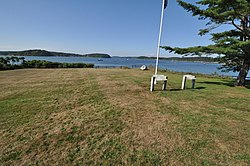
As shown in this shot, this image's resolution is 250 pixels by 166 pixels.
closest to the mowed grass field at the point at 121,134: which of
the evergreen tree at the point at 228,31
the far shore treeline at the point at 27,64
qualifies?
the evergreen tree at the point at 228,31

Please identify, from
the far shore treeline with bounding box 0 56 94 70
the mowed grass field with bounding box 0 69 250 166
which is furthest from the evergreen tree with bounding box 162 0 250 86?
the far shore treeline with bounding box 0 56 94 70

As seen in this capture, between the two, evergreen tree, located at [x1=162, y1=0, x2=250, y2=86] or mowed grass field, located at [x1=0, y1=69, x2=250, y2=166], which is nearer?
mowed grass field, located at [x1=0, y1=69, x2=250, y2=166]

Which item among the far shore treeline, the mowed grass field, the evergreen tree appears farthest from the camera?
the far shore treeline

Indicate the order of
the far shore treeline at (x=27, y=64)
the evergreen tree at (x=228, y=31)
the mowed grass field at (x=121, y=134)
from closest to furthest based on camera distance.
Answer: the mowed grass field at (x=121, y=134)
the evergreen tree at (x=228, y=31)
the far shore treeline at (x=27, y=64)

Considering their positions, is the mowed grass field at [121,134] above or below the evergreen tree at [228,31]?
below

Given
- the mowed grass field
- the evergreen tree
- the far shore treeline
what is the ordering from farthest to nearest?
the far shore treeline → the evergreen tree → the mowed grass field

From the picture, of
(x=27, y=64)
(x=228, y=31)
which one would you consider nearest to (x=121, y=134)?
(x=228, y=31)

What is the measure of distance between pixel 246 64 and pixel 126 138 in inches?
438

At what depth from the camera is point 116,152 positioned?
2494 millimetres

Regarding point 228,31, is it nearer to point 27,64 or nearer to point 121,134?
point 121,134

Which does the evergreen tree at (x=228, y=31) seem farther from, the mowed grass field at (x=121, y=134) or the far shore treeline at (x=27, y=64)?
the far shore treeline at (x=27, y=64)

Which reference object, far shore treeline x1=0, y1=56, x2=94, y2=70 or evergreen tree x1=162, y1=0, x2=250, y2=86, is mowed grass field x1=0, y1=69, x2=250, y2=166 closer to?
evergreen tree x1=162, y1=0, x2=250, y2=86

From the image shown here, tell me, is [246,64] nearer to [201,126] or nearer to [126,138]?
[201,126]

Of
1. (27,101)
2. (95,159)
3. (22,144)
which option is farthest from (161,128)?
(27,101)
